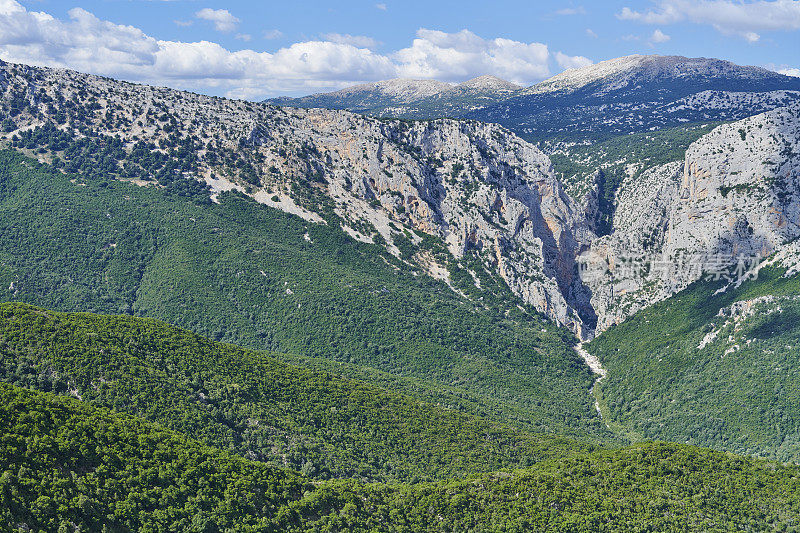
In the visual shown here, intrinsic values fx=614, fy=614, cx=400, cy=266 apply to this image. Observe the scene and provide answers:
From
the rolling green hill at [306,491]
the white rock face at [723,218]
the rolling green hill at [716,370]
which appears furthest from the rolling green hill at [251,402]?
the white rock face at [723,218]

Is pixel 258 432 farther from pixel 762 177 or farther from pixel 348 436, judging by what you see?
pixel 762 177

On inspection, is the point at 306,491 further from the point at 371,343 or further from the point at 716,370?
the point at 716,370

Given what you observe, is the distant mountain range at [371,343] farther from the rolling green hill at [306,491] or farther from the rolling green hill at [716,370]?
the rolling green hill at [716,370]

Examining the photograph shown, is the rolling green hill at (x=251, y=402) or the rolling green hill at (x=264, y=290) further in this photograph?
the rolling green hill at (x=264, y=290)

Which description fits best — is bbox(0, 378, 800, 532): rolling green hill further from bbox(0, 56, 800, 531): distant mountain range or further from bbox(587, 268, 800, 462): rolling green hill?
bbox(587, 268, 800, 462): rolling green hill

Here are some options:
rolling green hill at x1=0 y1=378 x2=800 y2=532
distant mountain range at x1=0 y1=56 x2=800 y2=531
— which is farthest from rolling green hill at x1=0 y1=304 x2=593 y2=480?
rolling green hill at x1=0 y1=378 x2=800 y2=532

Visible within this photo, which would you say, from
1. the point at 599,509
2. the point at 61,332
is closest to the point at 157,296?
the point at 61,332

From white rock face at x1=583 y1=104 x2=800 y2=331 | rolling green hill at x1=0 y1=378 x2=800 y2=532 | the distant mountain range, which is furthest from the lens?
white rock face at x1=583 y1=104 x2=800 y2=331
